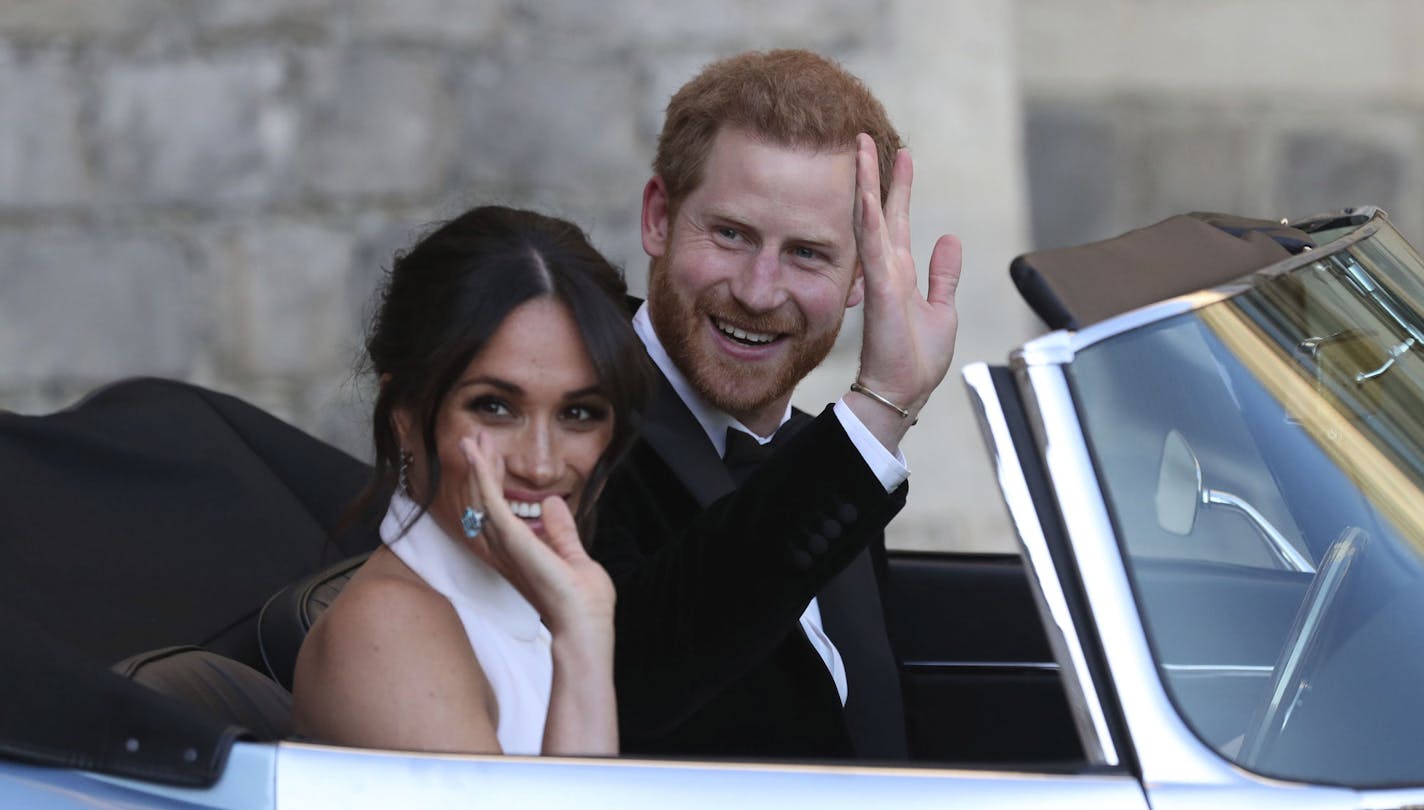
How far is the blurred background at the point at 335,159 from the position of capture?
4832 millimetres

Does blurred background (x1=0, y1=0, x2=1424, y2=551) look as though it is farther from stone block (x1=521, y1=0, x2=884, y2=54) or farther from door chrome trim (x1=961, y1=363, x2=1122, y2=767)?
door chrome trim (x1=961, y1=363, x2=1122, y2=767)

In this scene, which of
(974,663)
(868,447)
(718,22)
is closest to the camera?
(868,447)

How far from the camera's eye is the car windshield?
1719 millimetres

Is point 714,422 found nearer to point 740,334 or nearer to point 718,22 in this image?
point 740,334

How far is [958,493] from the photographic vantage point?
514cm

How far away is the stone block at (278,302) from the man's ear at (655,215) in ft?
7.16

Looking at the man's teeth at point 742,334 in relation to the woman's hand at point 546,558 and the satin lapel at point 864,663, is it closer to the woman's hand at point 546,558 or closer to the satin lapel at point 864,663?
the satin lapel at point 864,663

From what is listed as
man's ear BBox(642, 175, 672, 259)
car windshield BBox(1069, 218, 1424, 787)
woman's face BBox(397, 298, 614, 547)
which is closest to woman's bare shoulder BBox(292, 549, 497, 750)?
woman's face BBox(397, 298, 614, 547)

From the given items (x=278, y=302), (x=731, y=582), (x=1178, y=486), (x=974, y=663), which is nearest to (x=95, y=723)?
(x=731, y=582)

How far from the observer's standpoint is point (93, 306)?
4.86 meters

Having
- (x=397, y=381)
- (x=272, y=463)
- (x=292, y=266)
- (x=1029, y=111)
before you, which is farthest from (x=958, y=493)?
(x=397, y=381)

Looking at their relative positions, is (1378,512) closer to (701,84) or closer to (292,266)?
(701,84)

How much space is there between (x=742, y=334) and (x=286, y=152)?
2555 mm

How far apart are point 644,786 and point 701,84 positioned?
1.38 metres
